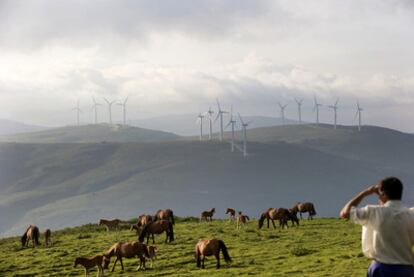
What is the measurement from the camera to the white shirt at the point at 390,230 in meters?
10.2

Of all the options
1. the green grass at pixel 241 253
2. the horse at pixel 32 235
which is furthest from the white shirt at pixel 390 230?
the horse at pixel 32 235

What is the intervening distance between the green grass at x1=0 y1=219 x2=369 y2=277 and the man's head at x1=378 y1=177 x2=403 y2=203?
11.5m

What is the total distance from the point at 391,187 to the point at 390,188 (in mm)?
25

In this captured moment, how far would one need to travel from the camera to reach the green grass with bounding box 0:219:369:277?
984 inches

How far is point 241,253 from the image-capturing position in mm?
31547

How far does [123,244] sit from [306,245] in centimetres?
1038

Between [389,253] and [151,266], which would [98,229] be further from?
[389,253]

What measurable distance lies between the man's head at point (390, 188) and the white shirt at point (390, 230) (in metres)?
0.24

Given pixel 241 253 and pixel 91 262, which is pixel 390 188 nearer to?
pixel 91 262

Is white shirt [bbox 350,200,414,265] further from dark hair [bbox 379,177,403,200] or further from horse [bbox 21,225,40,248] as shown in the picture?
horse [bbox 21,225,40,248]

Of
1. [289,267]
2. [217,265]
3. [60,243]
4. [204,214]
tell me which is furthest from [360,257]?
[204,214]

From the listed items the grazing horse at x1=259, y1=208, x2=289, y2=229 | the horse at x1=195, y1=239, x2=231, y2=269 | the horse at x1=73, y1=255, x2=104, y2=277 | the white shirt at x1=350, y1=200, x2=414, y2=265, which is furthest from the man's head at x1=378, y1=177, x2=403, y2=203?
the grazing horse at x1=259, y1=208, x2=289, y2=229

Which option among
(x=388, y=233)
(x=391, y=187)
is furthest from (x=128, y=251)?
(x=391, y=187)

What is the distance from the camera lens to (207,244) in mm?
27250
